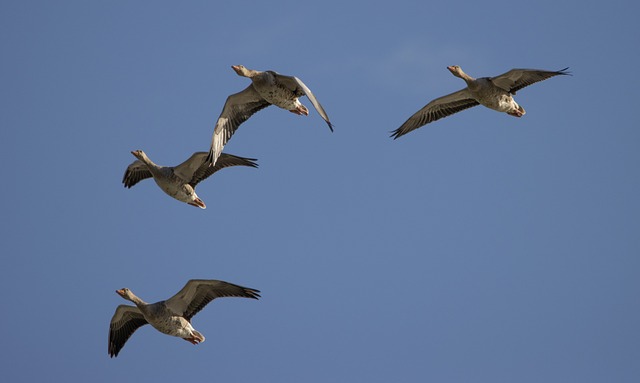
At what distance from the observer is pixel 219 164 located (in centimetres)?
2325

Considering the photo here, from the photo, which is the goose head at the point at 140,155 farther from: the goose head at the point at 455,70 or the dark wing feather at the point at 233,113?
the goose head at the point at 455,70

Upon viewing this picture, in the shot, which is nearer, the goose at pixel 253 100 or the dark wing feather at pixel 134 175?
the goose at pixel 253 100

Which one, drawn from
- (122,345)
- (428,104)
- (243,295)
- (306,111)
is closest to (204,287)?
(243,295)

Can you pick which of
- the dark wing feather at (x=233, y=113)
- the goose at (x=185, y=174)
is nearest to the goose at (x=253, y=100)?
the dark wing feather at (x=233, y=113)

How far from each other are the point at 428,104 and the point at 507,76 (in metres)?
2.30

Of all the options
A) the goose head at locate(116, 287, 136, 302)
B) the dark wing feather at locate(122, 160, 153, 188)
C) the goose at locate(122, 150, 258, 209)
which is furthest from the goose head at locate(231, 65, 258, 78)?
the goose head at locate(116, 287, 136, 302)

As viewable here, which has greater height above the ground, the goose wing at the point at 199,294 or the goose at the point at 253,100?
the goose at the point at 253,100

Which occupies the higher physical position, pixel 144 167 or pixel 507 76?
pixel 507 76

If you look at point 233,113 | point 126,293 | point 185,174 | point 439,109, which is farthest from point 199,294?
point 439,109

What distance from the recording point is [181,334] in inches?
840

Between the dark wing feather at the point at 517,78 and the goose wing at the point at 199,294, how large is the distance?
23.0 ft

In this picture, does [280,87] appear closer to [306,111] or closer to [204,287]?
[306,111]

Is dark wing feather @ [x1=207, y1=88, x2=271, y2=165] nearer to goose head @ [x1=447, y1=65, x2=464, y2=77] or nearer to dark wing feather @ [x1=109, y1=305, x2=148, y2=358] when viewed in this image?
dark wing feather @ [x1=109, y1=305, x2=148, y2=358]

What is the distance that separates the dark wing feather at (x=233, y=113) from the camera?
21531 millimetres
